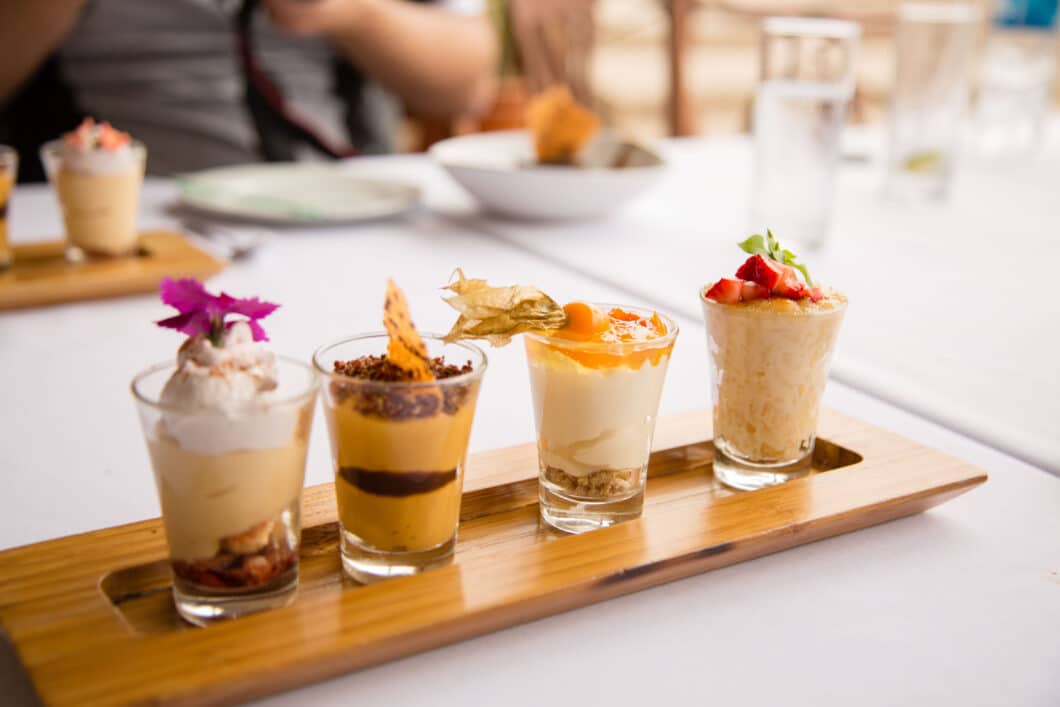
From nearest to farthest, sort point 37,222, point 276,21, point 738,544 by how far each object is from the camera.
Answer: point 738,544, point 37,222, point 276,21

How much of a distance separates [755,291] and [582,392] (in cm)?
17

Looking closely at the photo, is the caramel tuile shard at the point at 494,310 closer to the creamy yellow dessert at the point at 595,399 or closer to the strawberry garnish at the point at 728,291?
the creamy yellow dessert at the point at 595,399

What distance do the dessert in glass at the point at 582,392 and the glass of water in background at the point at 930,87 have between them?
125cm

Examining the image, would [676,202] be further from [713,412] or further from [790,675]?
[790,675]

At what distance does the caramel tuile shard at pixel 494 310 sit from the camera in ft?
2.33

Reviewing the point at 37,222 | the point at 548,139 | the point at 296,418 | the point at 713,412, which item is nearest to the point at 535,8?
the point at 548,139

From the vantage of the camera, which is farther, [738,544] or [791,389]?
[791,389]

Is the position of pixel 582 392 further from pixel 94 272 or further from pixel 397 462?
pixel 94 272

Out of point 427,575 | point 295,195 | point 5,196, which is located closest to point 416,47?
point 295,195

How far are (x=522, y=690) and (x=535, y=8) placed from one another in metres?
3.26

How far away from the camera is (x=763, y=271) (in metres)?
0.80

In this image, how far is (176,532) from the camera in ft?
2.03

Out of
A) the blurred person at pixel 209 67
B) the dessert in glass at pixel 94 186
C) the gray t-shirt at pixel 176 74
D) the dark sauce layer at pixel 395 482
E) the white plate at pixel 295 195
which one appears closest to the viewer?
the dark sauce layer at pixel 395 482

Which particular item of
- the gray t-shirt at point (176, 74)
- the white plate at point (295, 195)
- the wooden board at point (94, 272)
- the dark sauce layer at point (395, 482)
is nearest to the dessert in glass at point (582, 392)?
the dark sauce layer at point (395, 482)
